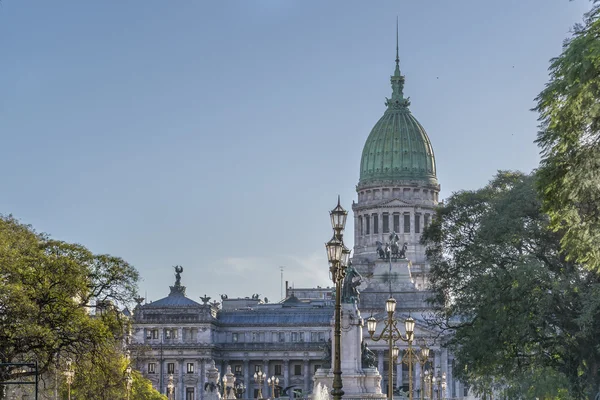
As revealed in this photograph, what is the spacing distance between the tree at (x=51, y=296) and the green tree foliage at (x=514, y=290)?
21.6 metres

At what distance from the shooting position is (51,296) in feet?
252

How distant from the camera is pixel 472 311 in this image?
281ft

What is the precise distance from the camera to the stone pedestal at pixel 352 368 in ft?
308

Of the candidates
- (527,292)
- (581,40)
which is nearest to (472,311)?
(527,292)

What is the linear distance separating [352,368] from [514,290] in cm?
2300

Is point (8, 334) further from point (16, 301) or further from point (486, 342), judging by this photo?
point (486, 342)

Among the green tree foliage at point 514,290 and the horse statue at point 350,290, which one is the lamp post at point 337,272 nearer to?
the green tree foliage at point 514,290

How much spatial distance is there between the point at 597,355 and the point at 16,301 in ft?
111

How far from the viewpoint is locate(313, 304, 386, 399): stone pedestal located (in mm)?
94000

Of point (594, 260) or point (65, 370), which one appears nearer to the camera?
→ point (594, 260)

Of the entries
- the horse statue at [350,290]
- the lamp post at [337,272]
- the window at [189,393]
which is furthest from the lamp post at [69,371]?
the window at [189,393]

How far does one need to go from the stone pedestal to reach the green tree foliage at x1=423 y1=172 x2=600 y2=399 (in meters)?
7.13

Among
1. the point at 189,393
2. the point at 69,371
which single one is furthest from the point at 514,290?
the point at 189,393

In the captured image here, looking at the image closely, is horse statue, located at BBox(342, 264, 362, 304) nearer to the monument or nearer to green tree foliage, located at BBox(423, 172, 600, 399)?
the monument
